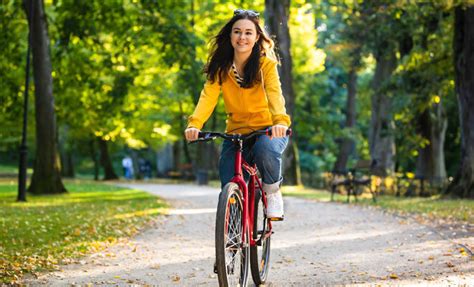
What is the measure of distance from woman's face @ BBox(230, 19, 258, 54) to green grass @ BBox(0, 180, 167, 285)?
3011 millimetres

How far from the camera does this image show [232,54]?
250 inches

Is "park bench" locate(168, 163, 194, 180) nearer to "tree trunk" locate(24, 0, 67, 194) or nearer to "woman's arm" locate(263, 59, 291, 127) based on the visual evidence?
"tree trunk" locate(24, 0, 67, 194)

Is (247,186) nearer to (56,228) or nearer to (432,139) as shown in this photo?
(56,228)

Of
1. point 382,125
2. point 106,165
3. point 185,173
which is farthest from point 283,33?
point 106,165

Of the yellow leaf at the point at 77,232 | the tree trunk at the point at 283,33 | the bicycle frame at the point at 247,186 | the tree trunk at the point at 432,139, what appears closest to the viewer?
the bicycle frame at the point at 247,186

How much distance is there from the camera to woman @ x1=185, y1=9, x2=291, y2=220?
20.2ft

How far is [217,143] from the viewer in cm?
4662

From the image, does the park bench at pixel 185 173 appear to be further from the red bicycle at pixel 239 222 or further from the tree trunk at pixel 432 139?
the red bicycle at pixel 239 222

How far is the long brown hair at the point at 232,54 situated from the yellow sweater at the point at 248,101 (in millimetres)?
56

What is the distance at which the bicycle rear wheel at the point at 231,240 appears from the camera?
542 cm

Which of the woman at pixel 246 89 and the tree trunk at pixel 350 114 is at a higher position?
the tree trunk at pixel 350 114

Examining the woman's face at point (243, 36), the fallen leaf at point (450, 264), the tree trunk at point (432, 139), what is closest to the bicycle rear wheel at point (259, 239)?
the woman's face at point (243, 36)

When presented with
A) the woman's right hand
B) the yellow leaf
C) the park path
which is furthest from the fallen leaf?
the yellow leaf

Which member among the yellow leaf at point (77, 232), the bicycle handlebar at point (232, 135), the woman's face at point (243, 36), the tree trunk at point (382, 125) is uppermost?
the tree trunk at point (382, 125)
